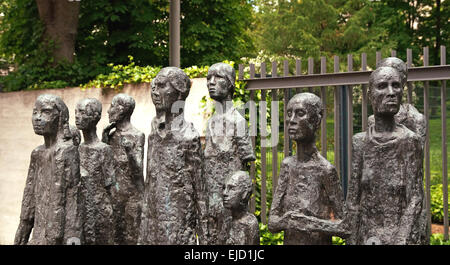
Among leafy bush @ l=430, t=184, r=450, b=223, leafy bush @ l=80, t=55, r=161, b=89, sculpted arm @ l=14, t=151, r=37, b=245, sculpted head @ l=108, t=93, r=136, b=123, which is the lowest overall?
leafy bush @ l=430, t=184, r=450, b=223

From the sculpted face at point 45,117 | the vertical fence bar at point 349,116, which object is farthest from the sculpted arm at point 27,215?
the vertical fence bar at point 349,116

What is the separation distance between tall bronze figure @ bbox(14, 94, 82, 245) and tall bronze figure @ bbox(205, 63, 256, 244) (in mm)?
1210

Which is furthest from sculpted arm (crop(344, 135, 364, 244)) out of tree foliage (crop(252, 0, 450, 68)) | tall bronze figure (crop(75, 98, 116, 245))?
tree foliage (crop(252, 0, 450, 68))

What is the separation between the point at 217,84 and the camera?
17.0ft

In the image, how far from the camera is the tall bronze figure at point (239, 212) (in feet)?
15.1

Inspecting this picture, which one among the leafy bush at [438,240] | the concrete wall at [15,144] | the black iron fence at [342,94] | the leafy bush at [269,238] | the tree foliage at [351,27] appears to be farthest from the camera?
the tree foliage at [351,27]

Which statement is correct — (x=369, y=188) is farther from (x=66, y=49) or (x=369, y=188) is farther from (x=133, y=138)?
(x=66, y=49)

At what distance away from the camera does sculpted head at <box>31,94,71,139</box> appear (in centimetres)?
468

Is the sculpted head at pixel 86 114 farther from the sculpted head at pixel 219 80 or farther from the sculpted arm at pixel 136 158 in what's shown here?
the sculpted head at pixel 219 80

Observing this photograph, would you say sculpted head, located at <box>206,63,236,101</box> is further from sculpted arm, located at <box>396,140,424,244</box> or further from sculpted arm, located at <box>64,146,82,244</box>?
sculpted arm, located at <box>396,140,424,244</box>

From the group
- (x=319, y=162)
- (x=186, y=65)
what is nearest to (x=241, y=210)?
(x=319, y=162)

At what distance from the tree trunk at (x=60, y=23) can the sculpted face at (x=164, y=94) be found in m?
8.17

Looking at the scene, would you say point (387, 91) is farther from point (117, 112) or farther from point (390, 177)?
point (117, 112)

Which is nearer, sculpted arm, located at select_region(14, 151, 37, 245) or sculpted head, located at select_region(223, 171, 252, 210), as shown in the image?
sculpted head, located at select_region(223, 171, 252, 210)
